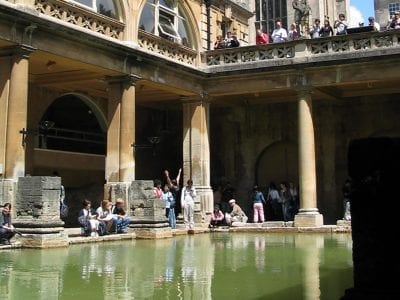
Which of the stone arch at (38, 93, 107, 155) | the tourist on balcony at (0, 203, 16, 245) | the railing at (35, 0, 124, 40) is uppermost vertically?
the railing at (35, 0, 124, 40)

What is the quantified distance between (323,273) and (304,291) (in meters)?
1.72

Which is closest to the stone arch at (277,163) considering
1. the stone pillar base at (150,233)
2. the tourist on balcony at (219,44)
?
the tourist on balcony at (219,44)

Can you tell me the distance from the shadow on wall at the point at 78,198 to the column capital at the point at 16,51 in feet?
30.3

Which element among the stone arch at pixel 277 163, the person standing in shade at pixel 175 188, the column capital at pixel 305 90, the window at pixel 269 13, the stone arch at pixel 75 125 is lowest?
the person standing in shade at pixel 175 188

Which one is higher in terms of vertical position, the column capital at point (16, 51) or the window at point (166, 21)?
the window at point (166, 21)

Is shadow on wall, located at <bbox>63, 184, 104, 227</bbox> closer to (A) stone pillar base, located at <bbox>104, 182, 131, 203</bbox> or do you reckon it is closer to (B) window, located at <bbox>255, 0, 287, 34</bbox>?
(A) stone pillar base, located at <bbox>104, 182, 131, 203</bbox>

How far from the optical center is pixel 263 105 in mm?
27141

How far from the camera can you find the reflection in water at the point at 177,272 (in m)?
7.19

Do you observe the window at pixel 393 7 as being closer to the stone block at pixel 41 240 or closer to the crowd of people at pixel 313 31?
the crowd of people at pixel 313 31

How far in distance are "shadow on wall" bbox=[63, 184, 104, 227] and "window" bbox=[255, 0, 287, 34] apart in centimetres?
3654

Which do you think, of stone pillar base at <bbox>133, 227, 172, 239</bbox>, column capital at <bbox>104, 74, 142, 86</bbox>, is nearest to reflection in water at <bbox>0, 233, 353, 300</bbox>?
stone pillar base at <bbox>133, 227, 172, 239</bbox>

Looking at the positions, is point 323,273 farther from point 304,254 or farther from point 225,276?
point 304,254

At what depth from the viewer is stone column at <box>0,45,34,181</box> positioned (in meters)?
14.9

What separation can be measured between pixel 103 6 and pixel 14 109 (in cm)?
571
